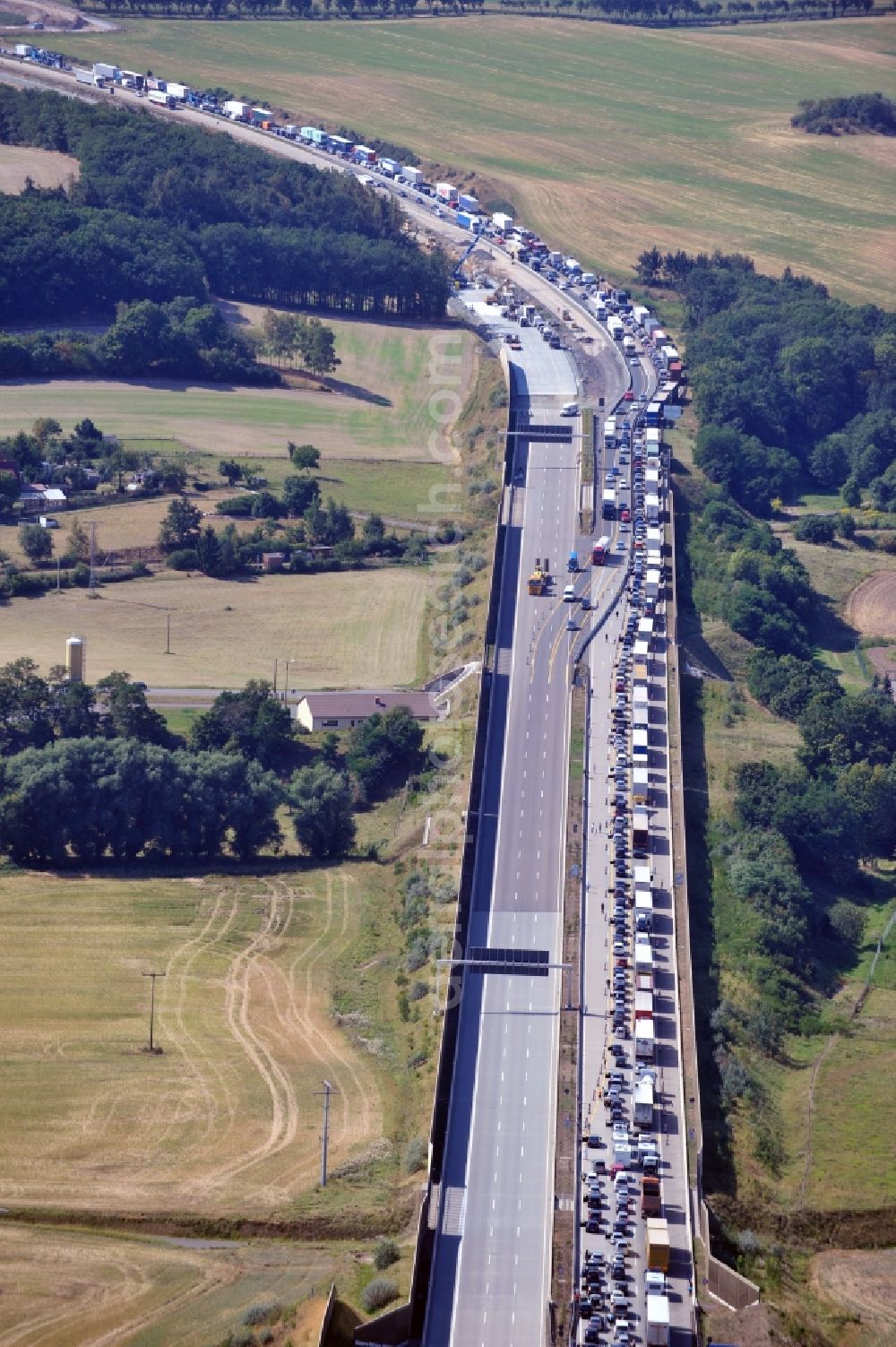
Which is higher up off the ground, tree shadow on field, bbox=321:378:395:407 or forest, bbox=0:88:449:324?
forest, bbox=0:88:449:324

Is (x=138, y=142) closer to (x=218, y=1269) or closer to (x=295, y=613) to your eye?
(x=295, y=613)

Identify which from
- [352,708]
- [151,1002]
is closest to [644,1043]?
[151,1002]

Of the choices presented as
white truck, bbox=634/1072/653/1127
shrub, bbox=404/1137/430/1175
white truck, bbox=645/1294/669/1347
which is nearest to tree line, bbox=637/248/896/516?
white truck, bbox=634/1072/653/1127

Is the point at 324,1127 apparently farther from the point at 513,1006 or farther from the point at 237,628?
the point at 237,628

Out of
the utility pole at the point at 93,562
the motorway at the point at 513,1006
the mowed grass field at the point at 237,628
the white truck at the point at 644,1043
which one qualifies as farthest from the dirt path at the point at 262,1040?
the utility pole at the point at 93,562

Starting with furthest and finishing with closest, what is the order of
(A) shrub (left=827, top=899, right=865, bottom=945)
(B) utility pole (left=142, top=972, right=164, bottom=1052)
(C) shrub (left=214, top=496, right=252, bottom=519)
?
1. (C) shrub (left=214, top=496, right=252, bottom=519)
2. (A) shrub (left=827, top=899, right=865, bottom=945)
3. (B) utility pole (left=142, top=972, right=164, bottom=1052)

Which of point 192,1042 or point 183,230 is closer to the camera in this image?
point 192,1042

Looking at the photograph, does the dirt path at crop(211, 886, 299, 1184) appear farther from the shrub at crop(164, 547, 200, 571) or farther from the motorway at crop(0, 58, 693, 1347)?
the shrub at crop(164, 547, 200, 571)

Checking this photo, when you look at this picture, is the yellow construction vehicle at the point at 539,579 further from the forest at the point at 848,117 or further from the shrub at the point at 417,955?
the forest at the point at 848,117
